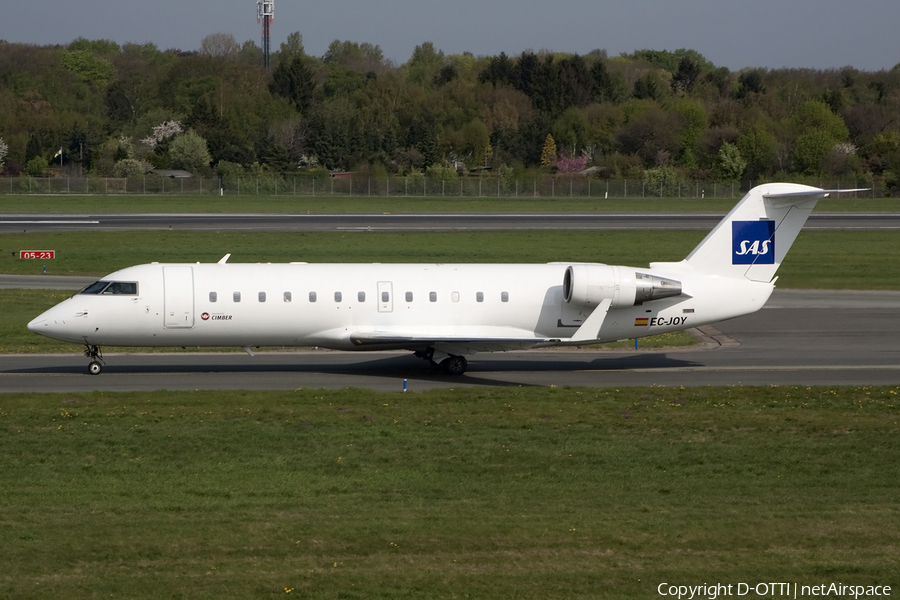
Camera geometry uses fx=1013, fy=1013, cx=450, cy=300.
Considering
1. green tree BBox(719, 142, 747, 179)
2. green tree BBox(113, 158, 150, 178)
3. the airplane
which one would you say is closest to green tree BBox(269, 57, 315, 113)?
green tree BBox(113, 158, 150, 178)

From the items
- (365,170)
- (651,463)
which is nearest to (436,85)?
(365,170)

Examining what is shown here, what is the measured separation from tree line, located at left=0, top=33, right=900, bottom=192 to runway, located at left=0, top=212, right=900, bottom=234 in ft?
111

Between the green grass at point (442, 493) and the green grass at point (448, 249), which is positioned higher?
the green grass at point (448, 249)

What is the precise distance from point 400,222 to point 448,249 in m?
16.9

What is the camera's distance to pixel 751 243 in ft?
89.6

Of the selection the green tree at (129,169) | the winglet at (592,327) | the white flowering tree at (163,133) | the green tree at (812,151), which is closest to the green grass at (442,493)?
the winglet at (592,327)

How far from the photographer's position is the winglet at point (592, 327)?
24.9 meters

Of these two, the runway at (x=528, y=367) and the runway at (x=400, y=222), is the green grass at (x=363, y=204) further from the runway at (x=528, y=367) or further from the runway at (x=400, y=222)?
the runway at (x=528, y=367)

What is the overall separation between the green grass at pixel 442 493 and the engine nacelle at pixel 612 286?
3.67m

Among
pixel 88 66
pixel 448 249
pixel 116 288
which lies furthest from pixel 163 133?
pixel 116 288

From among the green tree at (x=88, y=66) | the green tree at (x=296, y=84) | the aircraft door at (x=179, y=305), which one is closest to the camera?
the aircraft door at (x=179, y=305)

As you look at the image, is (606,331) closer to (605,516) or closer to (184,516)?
(605,516)

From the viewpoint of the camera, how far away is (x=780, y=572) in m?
11.9

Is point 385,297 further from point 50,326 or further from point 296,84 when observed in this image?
point 296,84
